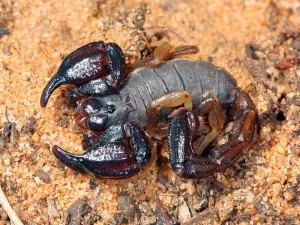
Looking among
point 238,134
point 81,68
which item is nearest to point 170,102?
point 238,134

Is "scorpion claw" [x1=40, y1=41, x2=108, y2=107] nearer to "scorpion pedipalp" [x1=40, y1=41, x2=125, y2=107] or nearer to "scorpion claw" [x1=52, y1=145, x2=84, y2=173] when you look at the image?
"scorpion pedipalp" [x1=40, y1=41, x2=125, y2=107]

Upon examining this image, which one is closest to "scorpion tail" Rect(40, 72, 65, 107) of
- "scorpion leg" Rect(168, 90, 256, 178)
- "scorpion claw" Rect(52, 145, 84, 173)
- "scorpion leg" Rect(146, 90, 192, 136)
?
"scorpion claw" Rect(52, 145, 84, 173)

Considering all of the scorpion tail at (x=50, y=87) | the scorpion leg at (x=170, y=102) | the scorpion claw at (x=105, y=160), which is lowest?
the scorpion claw at (x=105, y=160)

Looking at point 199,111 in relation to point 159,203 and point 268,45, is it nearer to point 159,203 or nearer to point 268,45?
point 159,203

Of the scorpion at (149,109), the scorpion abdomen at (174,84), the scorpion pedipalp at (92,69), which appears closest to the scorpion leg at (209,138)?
the scorpion at (149,109)

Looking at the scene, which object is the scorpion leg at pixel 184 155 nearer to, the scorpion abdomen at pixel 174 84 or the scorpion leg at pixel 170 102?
the scorpion leg at pixel 170 102

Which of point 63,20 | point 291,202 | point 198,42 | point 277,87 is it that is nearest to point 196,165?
point 291,202
